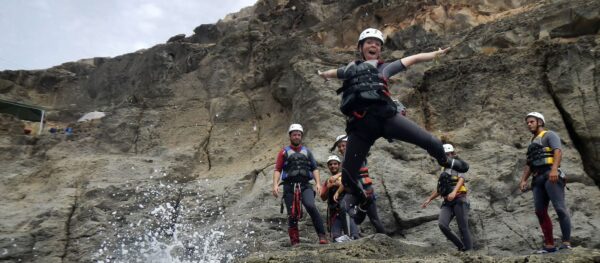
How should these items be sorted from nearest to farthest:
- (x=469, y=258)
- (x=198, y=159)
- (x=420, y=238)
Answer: (x=469, y=258) < (x=420, y=238) < (x=198, y=159)

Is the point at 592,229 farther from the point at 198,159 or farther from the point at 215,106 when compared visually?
the point at 215,106

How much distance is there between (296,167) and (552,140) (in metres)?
4.24

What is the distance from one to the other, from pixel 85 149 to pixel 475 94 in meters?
12.6

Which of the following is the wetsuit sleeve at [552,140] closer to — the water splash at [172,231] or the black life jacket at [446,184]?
the black life jacket at [446,184]

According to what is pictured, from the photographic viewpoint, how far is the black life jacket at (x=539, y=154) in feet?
26.8

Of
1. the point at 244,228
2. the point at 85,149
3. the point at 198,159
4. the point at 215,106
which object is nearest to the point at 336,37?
the point at 215,106

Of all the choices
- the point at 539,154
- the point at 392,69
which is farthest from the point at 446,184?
the point at 392,69

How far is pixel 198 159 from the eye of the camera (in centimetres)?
1705

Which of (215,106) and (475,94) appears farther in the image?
(215,106)

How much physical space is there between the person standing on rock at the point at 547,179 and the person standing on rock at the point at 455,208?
1.14 meters

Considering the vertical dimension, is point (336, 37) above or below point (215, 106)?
above

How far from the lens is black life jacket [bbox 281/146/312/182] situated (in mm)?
9656

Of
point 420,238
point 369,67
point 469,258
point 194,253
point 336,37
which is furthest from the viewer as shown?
point 336,37

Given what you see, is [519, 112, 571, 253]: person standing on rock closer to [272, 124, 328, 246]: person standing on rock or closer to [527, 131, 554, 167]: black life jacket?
[527, 131, 554, 167]: black life jacket
